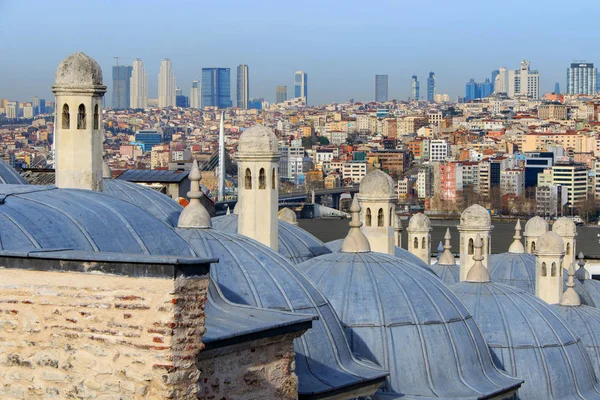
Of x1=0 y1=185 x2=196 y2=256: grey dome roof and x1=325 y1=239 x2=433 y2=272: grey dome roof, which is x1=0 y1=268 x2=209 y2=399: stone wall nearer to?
x1=0 y1=185 x2=196 y2=256: grey dome roof

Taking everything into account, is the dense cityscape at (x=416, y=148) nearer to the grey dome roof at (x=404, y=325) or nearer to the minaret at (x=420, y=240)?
the minaret at (x=420, y=240)

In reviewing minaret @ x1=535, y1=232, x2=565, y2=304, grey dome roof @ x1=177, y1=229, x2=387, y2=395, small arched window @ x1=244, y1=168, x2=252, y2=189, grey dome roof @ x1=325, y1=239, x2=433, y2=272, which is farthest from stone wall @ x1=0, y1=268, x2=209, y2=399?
minaret @ x1=535, y1=232, x2=565, y2=304

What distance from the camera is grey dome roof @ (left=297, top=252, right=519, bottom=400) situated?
11062mm

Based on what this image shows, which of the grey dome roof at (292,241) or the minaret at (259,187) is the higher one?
the minaret at (259,187)

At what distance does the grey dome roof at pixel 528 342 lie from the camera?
1301cm

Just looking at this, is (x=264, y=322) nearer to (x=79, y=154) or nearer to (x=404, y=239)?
(x=79, y=154)

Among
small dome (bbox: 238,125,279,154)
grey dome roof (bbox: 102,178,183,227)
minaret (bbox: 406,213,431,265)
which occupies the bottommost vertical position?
minaret (bbox: 406,213,431,265)

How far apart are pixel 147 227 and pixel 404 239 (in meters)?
49.3

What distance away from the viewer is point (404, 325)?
1112 cm

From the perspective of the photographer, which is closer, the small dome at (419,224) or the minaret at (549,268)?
the minaret at (549,268)

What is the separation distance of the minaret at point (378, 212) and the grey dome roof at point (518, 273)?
4.27 meters

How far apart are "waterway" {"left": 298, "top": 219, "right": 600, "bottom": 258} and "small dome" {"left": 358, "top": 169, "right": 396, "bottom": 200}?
38414mm

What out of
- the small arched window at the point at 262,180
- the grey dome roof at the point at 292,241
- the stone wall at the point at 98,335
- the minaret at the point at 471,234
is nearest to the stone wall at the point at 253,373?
the stone wall at the point at 98,335

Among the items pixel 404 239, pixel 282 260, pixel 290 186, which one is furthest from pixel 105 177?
pixel 290 186
